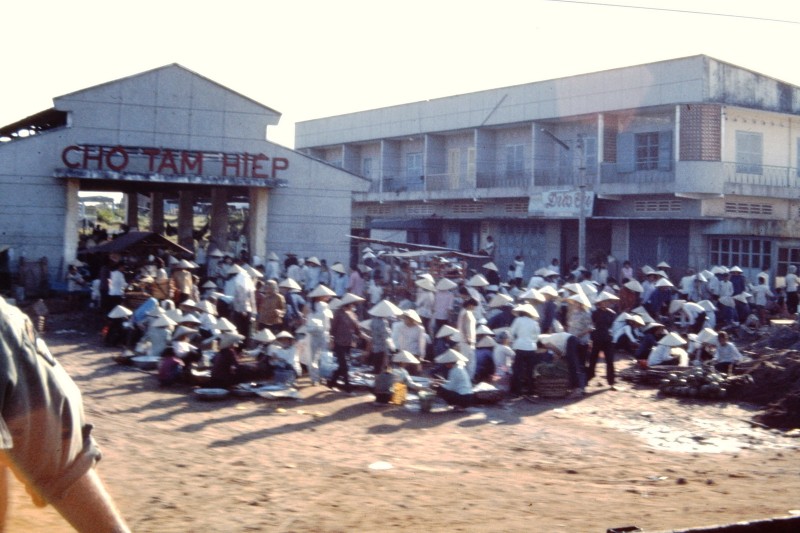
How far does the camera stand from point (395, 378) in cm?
1236

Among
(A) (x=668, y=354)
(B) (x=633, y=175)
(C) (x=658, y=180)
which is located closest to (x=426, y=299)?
(A) (x=668, y=354)

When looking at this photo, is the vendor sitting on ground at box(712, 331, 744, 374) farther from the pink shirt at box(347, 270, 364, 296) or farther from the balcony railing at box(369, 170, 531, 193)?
the balcony railing at box(369, 170, 531, 193)

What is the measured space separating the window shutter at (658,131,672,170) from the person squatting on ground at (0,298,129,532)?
28703 millimetres

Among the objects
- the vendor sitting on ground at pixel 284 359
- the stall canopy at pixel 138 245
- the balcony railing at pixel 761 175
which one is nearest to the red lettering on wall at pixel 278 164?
the stall canopy at pixel 138 245

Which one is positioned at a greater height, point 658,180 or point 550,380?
point 658,180

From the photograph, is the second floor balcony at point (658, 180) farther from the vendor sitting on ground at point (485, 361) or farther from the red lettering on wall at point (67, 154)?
the red lettering on wall at point (67, 154)

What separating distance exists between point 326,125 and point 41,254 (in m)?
26.3

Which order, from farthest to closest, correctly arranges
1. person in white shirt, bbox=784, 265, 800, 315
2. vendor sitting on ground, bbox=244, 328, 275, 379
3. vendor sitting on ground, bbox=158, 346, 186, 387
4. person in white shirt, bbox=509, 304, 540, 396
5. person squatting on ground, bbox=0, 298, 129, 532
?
1. person in white shirt, bbox=784, 265, 800, 315
2. vendor sitting on ground, bbox=244, 328, 275, 379
3. person in white shirt, bbox=509, 304, 540, 396
4. vendor sitting on ground, bbox=158, 346, 186, 387
5. person squatting on ground, bbox=0, 298, 129, 532

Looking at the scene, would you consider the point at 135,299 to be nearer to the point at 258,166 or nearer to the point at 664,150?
the point at 258,166

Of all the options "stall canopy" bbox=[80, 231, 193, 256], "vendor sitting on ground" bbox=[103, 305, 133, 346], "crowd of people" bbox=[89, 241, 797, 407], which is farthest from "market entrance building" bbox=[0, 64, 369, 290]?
"vendor sitting on ground" bbox=[103, 305, 133, 346]

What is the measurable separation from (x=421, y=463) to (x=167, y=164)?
53.2ft

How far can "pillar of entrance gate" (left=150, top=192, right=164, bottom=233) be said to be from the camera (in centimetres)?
3559

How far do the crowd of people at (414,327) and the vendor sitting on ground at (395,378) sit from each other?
0.02m

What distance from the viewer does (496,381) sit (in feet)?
46.0
